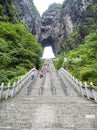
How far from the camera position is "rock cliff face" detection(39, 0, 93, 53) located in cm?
5391

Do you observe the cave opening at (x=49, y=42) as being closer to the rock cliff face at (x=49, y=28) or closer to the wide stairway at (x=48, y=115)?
the rock cliff face at (x=49, y=28)

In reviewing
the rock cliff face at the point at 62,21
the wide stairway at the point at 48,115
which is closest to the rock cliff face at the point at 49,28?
the rock cliff face at the point at 62,21

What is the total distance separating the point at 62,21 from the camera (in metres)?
68.9

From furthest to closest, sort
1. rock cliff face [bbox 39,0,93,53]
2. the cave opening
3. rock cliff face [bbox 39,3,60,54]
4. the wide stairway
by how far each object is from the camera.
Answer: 1. the cave opening
2. rock cliff face [bbox 39,3,60,54]
3. rock cliff face [bbox 39,0,93,53]
4. the wide stairway

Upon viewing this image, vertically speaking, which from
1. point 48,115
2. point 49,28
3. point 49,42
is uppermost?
point 49,28

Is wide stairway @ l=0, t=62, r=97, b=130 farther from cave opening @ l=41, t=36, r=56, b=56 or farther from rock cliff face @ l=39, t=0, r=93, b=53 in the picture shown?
cave opening @ l=41, t=36, r=56, b=56

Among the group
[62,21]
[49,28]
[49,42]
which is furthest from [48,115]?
[49,42]

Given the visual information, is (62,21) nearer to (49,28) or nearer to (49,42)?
(49,28)

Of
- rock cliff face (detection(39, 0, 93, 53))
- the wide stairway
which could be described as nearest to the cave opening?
rock cliff face (detection(39, 0, 93, 53))

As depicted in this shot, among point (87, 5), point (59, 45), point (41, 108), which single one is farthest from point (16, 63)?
point (59, 45)

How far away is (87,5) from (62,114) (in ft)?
158

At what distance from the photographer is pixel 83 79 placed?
16312 mm

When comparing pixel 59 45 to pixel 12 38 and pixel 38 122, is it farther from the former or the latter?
pixel 38 122

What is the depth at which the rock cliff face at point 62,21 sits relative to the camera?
2122 inches
